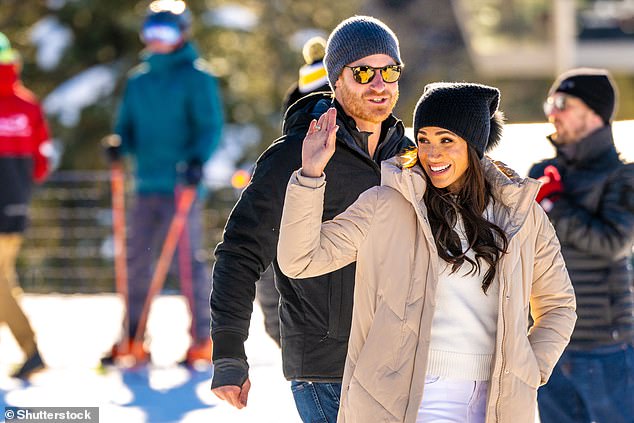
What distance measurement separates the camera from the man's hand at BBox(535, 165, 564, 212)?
225 inches

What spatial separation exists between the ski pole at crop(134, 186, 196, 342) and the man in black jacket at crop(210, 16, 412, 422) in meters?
4.38

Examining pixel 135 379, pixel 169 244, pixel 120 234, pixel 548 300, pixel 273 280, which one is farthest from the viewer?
pixel 120 234

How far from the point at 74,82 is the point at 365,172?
48.2 ft

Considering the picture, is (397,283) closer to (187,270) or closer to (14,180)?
(187,270)

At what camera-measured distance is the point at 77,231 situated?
1456 cm

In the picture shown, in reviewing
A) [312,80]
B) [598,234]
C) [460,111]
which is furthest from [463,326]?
[312,80]

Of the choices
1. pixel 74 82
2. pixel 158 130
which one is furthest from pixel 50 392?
pixel 74 82

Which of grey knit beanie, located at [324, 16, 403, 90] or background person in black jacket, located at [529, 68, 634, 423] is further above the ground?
grey knit beanie, located at [324, 16, 403, 90]

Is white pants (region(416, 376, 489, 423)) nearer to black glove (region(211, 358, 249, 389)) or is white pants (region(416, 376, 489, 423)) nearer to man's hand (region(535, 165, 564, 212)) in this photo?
black glove (region(211, 358, 249, 389))

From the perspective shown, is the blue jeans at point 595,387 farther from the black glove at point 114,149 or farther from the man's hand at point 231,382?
the black glove at point 114,149

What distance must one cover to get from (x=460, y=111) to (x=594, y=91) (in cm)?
222

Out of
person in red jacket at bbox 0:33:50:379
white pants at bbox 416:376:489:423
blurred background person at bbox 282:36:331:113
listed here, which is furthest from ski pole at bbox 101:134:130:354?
white pants at bbox 416:376:489:423

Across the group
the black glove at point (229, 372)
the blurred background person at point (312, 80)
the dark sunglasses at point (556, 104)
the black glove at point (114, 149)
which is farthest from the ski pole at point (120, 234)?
the black glove at point (229, 372)

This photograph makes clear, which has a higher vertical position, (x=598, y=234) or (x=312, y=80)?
(x=312, y=80)
